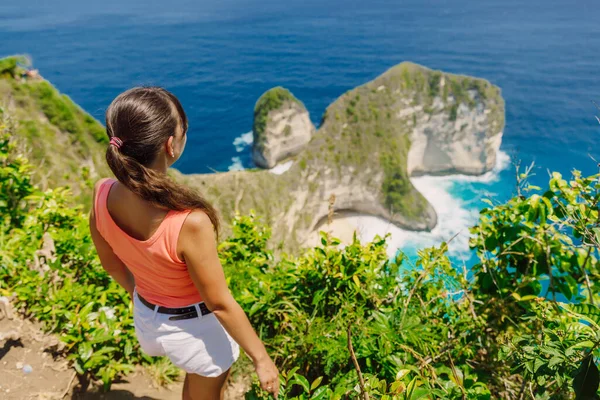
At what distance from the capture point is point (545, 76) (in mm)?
72188

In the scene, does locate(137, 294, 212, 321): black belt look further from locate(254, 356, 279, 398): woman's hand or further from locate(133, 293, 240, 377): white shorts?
locate(254, 356, 279, 398): woman's hand

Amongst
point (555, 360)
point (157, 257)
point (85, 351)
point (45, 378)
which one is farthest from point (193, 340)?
point (45, 378)

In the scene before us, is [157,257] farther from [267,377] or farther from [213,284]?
[267,377]

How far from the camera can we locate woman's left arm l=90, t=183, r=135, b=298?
7.96 ft

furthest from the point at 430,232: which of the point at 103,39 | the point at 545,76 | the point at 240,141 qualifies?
the point at 103,39

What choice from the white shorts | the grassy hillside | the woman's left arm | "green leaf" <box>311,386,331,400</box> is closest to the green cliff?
the grassy hillside

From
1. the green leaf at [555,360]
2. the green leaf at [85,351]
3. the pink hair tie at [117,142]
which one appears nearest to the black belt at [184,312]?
the pink hair tie at [117,142]

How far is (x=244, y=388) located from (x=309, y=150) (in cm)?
4234

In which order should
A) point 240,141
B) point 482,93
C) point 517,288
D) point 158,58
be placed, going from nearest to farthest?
1. point 517,288
2. point 482,93
3. point 240,141
4. point 158,58

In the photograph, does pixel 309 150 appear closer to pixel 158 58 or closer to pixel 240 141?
pixel 240 141

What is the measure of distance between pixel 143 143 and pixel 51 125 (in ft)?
99.0

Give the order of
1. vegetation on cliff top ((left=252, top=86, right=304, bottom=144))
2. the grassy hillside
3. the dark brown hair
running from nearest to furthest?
the dark brown hair, the grassy hillside, vegetation on cliff top ((left=252, top=86, right=304, bottom=144))

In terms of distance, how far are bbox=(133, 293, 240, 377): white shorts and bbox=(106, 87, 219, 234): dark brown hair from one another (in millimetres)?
763

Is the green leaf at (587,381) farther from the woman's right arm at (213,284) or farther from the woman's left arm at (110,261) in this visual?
the woman's left arm at (110,261)
